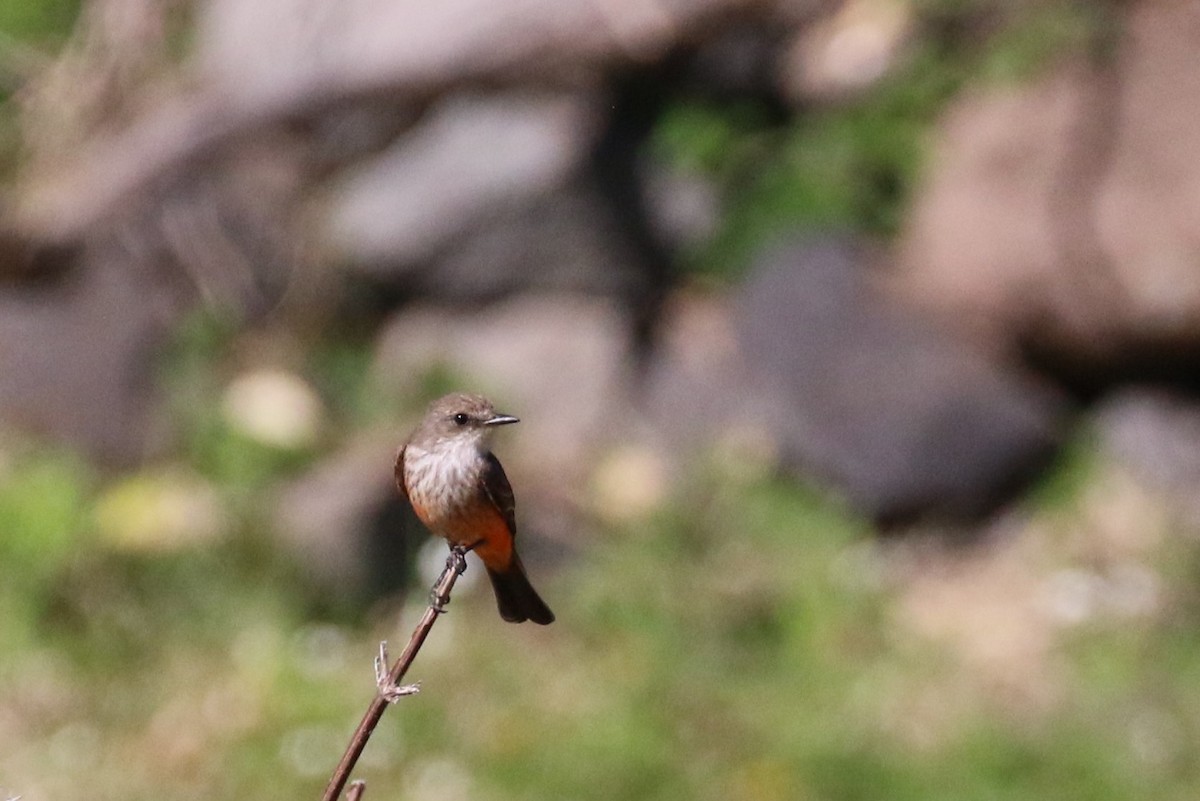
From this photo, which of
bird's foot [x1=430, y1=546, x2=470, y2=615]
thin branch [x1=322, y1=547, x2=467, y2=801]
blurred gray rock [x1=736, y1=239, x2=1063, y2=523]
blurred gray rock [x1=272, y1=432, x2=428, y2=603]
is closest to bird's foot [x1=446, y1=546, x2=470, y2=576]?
bird's foot [x1=430, y1=546, x2=470, y2=615]

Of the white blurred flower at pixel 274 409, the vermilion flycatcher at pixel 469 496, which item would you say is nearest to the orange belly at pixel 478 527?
the vermilion flycatcher at pixel 469 496

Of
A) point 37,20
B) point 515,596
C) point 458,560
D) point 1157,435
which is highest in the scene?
point 37,20

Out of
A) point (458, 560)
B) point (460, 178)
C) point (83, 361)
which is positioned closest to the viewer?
point (458, 560)

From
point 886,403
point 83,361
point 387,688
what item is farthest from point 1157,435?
point 387,688

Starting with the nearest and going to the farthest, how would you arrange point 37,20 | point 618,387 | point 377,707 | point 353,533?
point 377,707 < point 353,533 < point 618,387 < point 37,20

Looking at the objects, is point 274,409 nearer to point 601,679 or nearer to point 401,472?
point 601,679

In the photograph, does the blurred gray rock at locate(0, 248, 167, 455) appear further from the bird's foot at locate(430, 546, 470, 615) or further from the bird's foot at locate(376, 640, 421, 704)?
the bird's foot at locate(376, 640, 421, 704)
